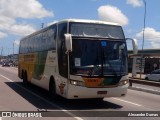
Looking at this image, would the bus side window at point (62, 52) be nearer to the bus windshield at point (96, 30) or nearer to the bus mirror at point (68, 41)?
the bus windshield at point (96, 30)

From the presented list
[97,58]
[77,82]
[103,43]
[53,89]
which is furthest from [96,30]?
[53,89]

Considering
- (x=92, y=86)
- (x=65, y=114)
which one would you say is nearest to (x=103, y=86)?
(x=92, y=86)

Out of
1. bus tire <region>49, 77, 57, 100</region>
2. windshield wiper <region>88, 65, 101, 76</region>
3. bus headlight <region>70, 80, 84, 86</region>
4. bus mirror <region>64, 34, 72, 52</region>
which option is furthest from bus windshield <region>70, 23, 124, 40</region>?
bus tire <region>49, 77, 57, 100</region>

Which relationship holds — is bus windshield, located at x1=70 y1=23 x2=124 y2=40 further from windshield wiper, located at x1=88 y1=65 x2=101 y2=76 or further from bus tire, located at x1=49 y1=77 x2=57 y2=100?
bus tire, located at x1=49 y1=77 x2=57 y2=100

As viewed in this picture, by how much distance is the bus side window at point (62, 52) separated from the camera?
14.1 metres

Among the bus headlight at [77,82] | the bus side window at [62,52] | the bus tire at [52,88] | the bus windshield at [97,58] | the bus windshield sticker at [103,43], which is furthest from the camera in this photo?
the bus tire at [52,88]

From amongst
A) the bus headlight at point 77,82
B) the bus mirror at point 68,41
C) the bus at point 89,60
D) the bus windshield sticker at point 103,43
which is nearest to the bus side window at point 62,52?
the bus at point 89,60

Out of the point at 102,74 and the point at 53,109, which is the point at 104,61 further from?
the point at 53,109

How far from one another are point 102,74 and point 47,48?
4331 mm

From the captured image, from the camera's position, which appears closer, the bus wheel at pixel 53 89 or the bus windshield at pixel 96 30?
the bus windshield at pixel 96 30

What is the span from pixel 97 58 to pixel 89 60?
1.08ft

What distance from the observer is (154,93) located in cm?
2172

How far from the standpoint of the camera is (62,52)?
1448 cm

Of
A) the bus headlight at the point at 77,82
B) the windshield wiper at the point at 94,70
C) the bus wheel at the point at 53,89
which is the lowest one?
the bus wheel at the point at 53,89
